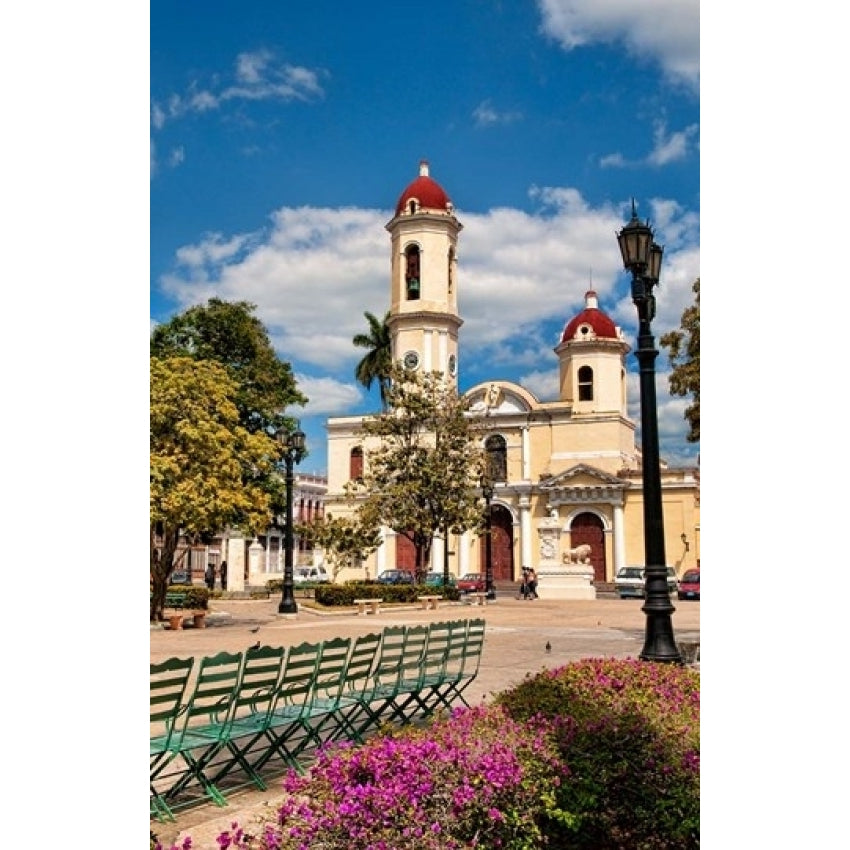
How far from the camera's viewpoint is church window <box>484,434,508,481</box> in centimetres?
4370

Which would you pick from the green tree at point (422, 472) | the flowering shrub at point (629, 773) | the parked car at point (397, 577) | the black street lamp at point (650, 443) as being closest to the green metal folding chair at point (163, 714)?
the flowering shrub at point (629, 773)

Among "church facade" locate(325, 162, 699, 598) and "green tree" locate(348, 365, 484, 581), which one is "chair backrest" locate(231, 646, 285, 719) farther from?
"church facade" locate(325, 162, 699, 598)

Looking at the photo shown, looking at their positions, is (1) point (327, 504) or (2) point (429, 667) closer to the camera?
(2) point (429, 667)

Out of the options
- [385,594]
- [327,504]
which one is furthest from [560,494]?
[385,594]

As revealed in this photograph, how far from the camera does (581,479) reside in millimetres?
41500

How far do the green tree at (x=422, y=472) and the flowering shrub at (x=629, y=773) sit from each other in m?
24.5

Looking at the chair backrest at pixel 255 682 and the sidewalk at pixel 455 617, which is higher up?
the chair backrest at pixel 255 682

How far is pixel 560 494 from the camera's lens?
4191cm

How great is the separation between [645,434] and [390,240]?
36877 millimetres

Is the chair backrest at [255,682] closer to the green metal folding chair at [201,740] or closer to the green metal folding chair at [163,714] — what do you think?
the green metal folding chair at [201,740]

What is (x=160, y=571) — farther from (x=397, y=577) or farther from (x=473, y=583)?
(x=473, y=583)

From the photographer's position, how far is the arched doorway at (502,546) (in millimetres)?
43000
